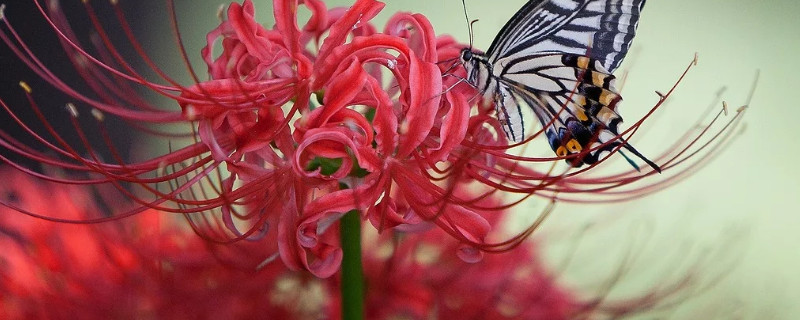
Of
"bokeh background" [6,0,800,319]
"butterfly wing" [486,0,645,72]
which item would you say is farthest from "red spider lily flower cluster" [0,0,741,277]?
"bokeh background" [6,0,800,319]

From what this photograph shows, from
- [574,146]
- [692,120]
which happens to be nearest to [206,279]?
[574,146]

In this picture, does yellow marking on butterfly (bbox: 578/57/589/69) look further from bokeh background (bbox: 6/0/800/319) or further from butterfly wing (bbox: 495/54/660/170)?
bokeh background (bbox: 6/0/800/319)

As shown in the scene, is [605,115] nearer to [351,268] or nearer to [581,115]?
[581,115]

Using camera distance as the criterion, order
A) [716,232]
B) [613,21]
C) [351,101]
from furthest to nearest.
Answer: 1. [716,232]
2. [613,21]
3. [351,101]

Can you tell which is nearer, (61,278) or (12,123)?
(61,278)

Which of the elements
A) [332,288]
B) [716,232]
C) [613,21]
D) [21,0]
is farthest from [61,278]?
[716,232]

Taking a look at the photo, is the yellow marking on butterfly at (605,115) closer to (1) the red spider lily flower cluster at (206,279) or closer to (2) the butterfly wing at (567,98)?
(2) the butterfly wing at (567,98)

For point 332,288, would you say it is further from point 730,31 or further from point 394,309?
point 730,31
